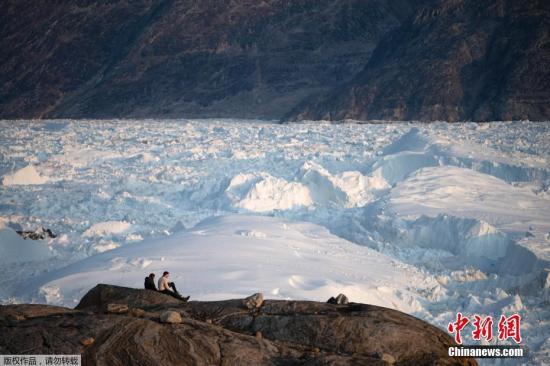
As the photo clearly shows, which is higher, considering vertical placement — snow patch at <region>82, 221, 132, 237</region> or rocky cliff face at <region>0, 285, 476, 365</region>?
rocky cliff face at <region>0, 285, 476, 365</region>

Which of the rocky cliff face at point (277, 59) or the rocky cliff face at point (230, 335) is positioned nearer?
the rocky cliff face at point (230, 335)

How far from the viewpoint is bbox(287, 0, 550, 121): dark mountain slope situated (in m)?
39.5

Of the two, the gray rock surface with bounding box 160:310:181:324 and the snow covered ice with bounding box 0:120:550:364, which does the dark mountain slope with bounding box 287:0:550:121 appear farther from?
the gray rock surface with bounding box 160:310:181:324

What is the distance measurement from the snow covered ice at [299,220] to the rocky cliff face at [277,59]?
1432 cm


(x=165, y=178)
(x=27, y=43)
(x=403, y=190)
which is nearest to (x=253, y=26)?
(x=27, y=43)

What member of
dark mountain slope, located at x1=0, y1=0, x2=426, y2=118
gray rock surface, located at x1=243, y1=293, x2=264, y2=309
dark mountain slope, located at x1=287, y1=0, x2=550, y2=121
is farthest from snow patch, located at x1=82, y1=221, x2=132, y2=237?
dark mountain slope, located at x1=0, y1=0, x2=426, y2=118

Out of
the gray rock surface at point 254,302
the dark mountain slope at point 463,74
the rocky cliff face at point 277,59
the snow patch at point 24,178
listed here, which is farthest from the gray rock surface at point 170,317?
the rocky cliff face at point 277,59

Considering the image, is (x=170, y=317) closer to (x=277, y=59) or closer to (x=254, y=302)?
(x=254, y=302)

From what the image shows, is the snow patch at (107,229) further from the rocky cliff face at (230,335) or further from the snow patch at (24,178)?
the rocky cliff face at (230,335)

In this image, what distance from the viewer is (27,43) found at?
6612 centimetres

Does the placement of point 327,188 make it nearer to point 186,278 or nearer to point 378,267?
point 378,267

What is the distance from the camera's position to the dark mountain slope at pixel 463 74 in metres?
39.5

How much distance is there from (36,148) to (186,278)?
18.1 m

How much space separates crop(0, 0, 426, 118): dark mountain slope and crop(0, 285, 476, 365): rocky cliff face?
154 feet
